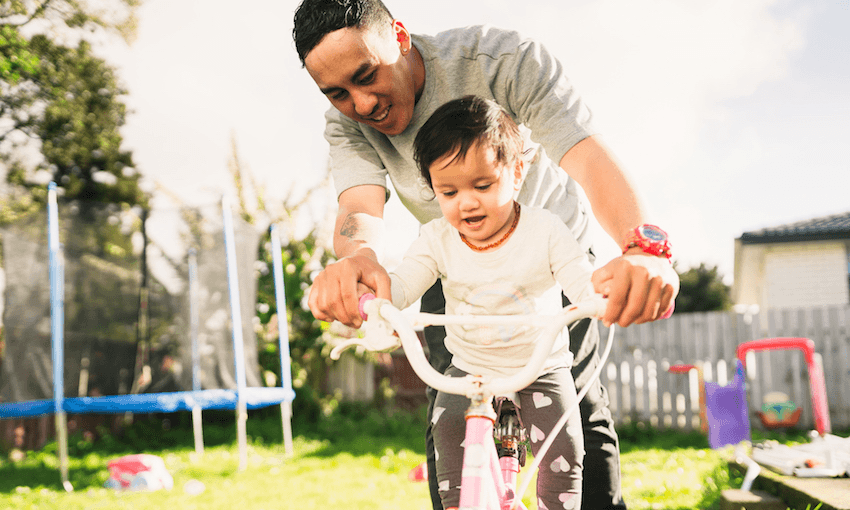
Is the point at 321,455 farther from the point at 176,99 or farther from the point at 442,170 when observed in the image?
the point at 176,99

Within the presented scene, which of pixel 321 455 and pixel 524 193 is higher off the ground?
pixel 524 193

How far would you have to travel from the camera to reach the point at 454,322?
123cm

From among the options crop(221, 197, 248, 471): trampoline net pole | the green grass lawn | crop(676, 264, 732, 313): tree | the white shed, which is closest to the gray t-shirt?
the green grass lawn

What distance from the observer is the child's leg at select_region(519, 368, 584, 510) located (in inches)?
58.9

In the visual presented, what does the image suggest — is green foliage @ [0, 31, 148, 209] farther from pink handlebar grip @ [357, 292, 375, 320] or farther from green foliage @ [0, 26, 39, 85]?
pink handlebar grip @ [357, 292, 375, 320]

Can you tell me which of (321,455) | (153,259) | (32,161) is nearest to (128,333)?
(153,259)

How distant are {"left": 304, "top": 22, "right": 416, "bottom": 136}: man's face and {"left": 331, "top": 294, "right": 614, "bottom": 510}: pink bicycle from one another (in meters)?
0.68

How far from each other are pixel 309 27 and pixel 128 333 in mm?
6456

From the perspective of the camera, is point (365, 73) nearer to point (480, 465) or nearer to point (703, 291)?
point (480, 465)

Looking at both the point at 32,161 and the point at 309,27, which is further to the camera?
the point at 32,161

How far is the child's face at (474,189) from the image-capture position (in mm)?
1448

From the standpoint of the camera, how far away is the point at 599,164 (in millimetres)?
1501

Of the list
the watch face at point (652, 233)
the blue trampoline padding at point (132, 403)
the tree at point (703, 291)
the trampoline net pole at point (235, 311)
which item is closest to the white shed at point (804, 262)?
the trampoline net pole at point (235, 311)

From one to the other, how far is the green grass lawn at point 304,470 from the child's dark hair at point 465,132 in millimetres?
2782
